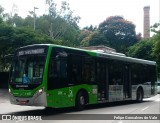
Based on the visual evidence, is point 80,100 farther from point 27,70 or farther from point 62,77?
point 27,70

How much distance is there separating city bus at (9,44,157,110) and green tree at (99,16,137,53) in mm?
48233

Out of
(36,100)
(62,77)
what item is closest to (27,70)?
(36,100)

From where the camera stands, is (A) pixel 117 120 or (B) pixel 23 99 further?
(B) pixel 23 99

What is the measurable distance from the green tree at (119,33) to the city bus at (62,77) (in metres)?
48.2

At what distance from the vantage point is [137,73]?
23625mm

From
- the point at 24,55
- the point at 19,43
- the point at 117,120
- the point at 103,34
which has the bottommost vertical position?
the point at 117,120

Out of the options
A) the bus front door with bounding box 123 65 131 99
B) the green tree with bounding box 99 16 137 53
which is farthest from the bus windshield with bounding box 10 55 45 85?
the green tree with bounding box 99 16 137 53

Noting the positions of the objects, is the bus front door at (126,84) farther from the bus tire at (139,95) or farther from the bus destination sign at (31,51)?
the bus destination sign at (31,51)

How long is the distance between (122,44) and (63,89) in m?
54.7

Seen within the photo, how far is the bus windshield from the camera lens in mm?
14312

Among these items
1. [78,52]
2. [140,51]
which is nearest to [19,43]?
[78,52]

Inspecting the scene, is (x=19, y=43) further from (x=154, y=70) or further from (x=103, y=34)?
(x=103, y=34)

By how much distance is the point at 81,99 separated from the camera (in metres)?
16.8

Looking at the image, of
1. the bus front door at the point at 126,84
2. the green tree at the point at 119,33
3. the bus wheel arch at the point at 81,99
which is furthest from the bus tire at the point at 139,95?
the green tree at the point at 119,33
